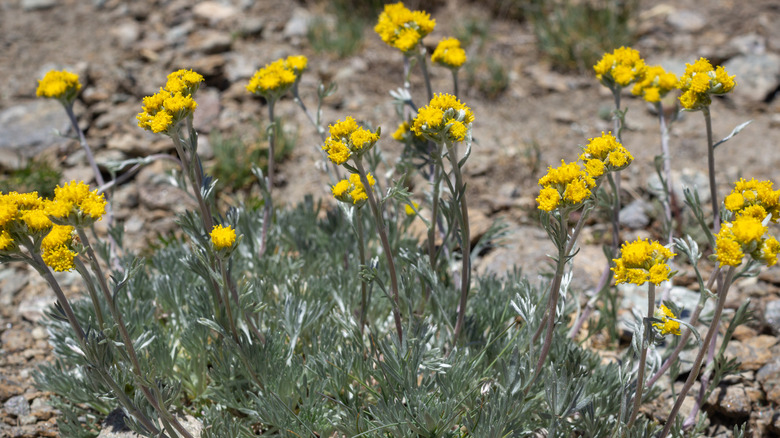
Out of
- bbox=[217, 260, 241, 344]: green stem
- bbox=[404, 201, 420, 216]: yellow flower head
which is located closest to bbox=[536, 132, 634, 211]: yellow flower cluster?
bbox=[404, 201, 420, 216]: yellow flower head

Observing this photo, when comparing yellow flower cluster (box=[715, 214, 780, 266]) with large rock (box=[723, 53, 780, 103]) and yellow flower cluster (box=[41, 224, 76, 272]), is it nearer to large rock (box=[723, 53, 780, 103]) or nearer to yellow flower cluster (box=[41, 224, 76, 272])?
yellow flower cluster (box=[41, 224, 76, 272])

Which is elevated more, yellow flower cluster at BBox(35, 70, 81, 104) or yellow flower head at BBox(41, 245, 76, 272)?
yellow flower cluster at BBox(35, 70, 81, 104)

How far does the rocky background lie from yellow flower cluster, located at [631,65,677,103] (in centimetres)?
140

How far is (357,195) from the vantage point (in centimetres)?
265

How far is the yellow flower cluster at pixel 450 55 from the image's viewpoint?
3.40 metres

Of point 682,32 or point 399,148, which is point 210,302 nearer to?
point 399,148

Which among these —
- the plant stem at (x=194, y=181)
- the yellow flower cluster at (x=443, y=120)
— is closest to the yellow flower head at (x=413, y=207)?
the yellow flower cluster at (x=443, y=120)

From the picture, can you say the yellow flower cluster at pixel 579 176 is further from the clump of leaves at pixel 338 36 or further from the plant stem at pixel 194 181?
the clump of leaves at pixel 338 36

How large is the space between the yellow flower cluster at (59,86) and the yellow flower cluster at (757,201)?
3.44m

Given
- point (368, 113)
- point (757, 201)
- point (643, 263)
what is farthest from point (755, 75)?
point (643, 263)

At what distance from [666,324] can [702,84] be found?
3.71ft

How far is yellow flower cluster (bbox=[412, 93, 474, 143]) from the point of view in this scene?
251 cm

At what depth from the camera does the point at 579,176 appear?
92.3 inches

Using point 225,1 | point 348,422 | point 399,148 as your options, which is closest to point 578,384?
point 348,422
